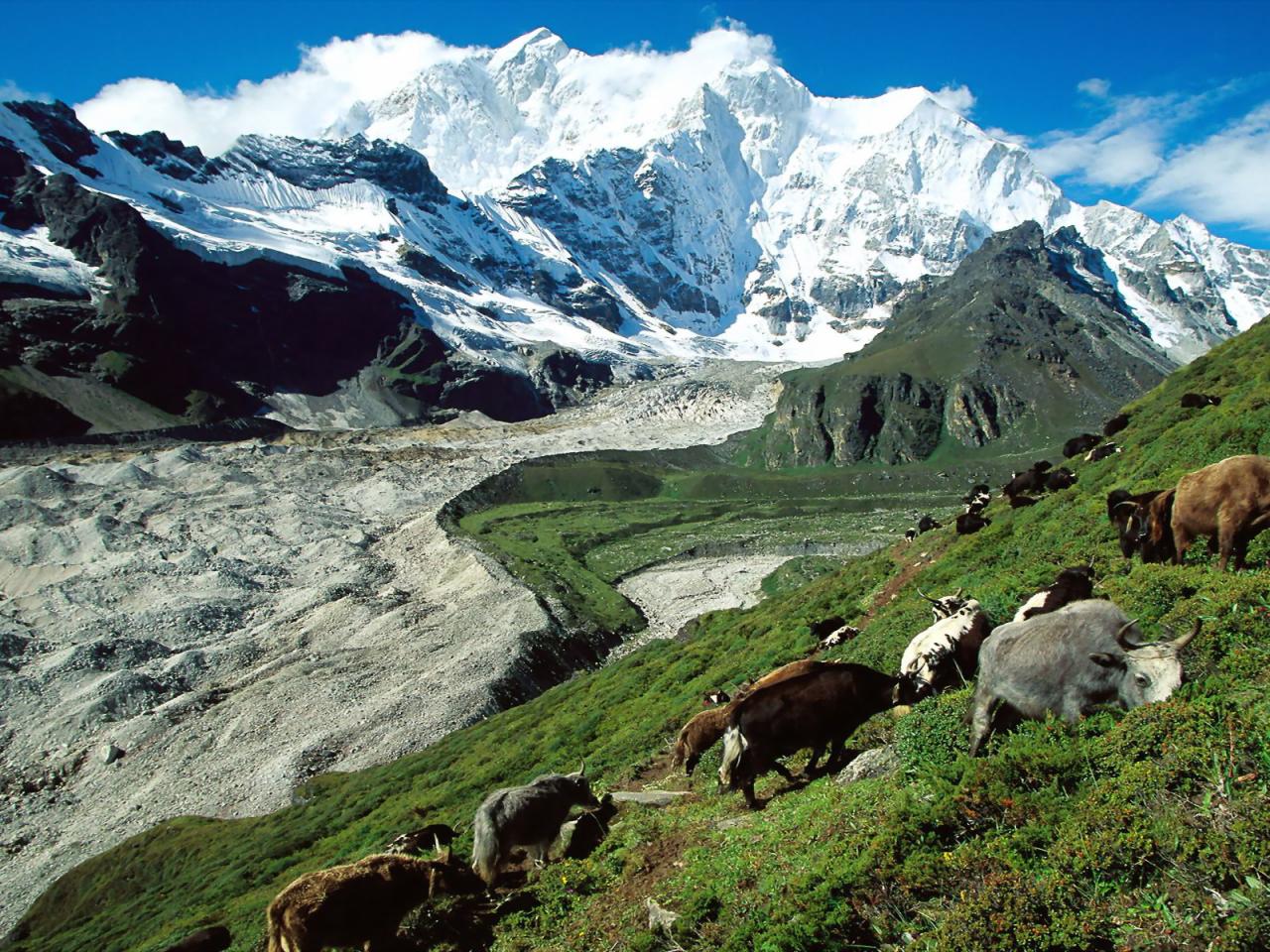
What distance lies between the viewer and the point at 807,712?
33.1 ft

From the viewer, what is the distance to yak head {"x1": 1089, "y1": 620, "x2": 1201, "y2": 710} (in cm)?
757

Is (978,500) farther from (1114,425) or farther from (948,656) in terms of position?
(948,656)

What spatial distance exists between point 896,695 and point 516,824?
19.7 feet

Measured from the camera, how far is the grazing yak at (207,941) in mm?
17938

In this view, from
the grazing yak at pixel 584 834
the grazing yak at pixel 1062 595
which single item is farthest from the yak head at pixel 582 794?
the grazing yak at pixel 1062 595

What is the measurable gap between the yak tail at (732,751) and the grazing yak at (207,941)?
50.1 feet

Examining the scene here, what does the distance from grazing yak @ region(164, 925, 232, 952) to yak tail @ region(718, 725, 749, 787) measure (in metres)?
15.3

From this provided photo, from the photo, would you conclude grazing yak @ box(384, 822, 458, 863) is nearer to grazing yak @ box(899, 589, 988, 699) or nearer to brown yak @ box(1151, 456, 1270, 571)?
grazing yak @ box(899, 589, 988, 699)

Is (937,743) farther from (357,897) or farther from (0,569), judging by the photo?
(0,569)

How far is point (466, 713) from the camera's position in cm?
4628

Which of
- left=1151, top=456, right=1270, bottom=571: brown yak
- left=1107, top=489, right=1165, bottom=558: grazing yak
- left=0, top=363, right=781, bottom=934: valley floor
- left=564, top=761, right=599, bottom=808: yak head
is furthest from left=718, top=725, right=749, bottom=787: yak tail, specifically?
left=0, top=363, right=781, bottom=934: valley floor

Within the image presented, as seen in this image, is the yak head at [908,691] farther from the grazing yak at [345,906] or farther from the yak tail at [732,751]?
the grazing yak at [345,906]

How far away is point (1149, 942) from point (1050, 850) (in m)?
1.09

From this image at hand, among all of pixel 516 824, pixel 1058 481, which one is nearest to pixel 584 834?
pixel 516 824
